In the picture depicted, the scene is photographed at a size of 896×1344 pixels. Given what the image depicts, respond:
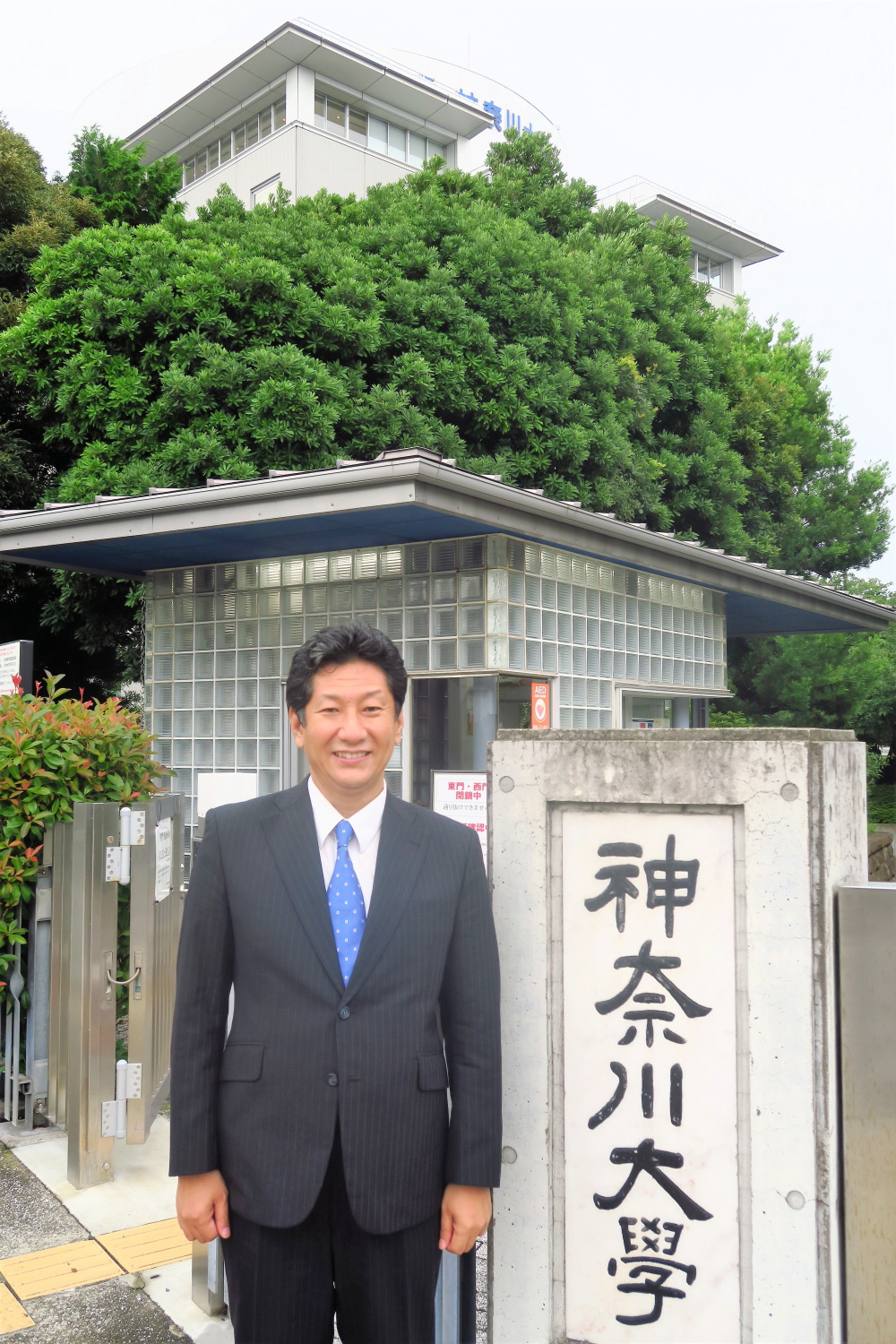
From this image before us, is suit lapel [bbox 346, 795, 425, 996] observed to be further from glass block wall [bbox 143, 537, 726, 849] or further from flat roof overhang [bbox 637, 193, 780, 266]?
flat roof overhang [bbox 637, 193, 780, 266]

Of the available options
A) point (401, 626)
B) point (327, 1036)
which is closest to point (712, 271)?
point (401, 626)

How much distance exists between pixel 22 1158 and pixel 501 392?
390 inches

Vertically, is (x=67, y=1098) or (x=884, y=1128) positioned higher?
(x=884, y=1128)

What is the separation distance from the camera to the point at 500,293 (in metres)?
12.7

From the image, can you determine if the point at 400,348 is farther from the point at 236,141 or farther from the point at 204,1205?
the point at 236,141

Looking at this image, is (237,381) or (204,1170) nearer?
(204,1170)

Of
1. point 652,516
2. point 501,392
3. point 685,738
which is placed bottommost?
point 685,738

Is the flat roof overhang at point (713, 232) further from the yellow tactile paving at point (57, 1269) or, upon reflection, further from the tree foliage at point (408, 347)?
the yellow tactile paving at point (57, 1269)

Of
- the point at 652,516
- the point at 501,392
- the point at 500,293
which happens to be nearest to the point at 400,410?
the point at 501,392

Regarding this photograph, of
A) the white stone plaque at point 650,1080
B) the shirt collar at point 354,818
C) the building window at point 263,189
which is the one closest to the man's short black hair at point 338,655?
the shirt collar at point 354,818

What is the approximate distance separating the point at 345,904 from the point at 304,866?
0.11 metres

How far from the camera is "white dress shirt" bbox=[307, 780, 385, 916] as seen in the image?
212 centimetres

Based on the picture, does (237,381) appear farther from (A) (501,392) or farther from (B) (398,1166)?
(B) (398,1166)

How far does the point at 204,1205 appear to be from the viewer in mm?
2012
